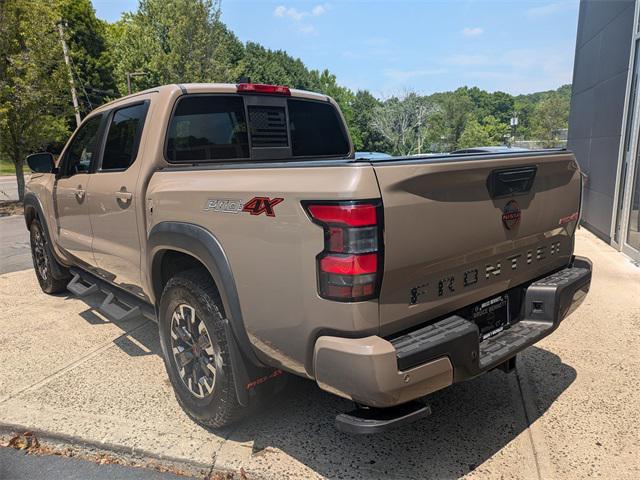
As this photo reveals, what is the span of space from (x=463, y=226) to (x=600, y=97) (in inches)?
349

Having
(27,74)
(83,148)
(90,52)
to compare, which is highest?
(90,52)

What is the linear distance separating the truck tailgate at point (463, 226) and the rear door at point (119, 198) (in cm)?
195

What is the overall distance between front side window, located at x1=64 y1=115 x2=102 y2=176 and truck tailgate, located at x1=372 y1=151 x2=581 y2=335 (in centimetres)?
307

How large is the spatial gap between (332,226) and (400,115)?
5847 cm

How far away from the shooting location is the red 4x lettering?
2219 millimetres

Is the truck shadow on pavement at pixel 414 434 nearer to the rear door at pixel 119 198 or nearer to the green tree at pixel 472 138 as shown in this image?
the rear door at pixel 119 198

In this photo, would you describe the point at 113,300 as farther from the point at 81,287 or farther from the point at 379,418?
the point at 379,418

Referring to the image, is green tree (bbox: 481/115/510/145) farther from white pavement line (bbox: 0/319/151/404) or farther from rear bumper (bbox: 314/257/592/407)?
rear bumper (bbox: 314/257/592/407)

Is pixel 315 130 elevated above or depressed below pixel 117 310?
above

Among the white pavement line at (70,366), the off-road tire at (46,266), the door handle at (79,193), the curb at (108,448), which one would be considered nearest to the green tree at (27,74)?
the off-road tire at (46,266)

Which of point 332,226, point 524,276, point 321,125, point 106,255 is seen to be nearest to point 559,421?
point 524,276

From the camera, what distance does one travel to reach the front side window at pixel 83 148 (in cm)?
420

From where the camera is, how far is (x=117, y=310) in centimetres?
386

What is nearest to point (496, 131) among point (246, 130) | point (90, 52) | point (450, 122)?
point (450, 122)
